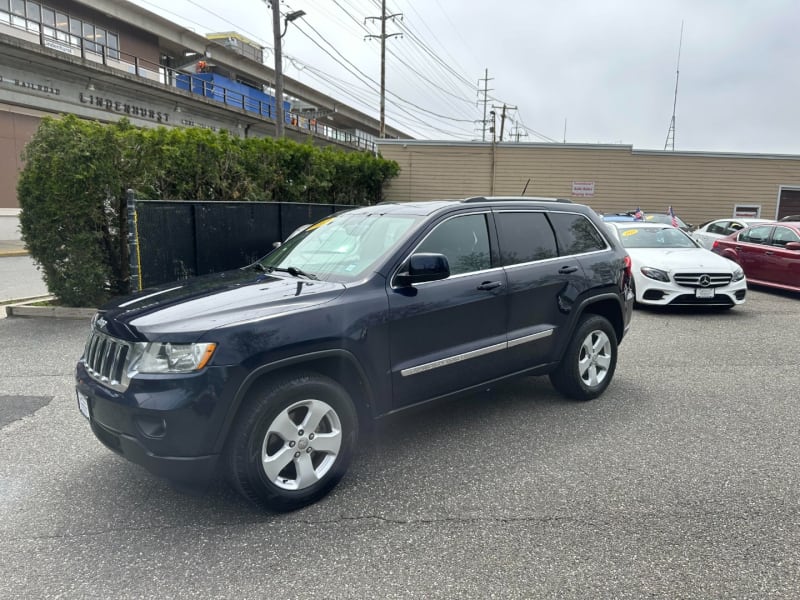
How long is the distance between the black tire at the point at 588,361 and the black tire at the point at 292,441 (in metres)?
2.24

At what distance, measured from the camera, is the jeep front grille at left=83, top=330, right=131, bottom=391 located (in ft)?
Result: 9.91

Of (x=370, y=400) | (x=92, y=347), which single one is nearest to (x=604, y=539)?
(x=370, y=400)

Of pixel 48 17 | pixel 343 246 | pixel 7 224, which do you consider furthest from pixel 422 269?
pixel 48 17

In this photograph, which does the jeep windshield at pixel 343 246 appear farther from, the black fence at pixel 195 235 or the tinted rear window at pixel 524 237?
the black fence at pixel 195 235

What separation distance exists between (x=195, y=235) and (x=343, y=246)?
5.56 metres

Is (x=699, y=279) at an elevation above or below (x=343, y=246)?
below

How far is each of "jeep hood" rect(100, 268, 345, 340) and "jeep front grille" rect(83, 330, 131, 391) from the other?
0.07m

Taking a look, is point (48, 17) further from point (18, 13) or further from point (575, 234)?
point (575, 234)

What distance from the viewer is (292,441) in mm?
3158

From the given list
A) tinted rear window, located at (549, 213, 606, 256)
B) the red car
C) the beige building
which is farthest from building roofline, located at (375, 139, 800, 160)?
tinted rear window, located at (549, 213, 606, 256)

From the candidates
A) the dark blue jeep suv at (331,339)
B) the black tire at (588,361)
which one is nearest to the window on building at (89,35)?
the dark blue jeep suv at (331,339)

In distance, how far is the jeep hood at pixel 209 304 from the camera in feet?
9.81

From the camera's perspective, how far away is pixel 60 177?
26.3 feet

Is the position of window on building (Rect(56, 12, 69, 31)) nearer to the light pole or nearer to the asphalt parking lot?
the light pole
